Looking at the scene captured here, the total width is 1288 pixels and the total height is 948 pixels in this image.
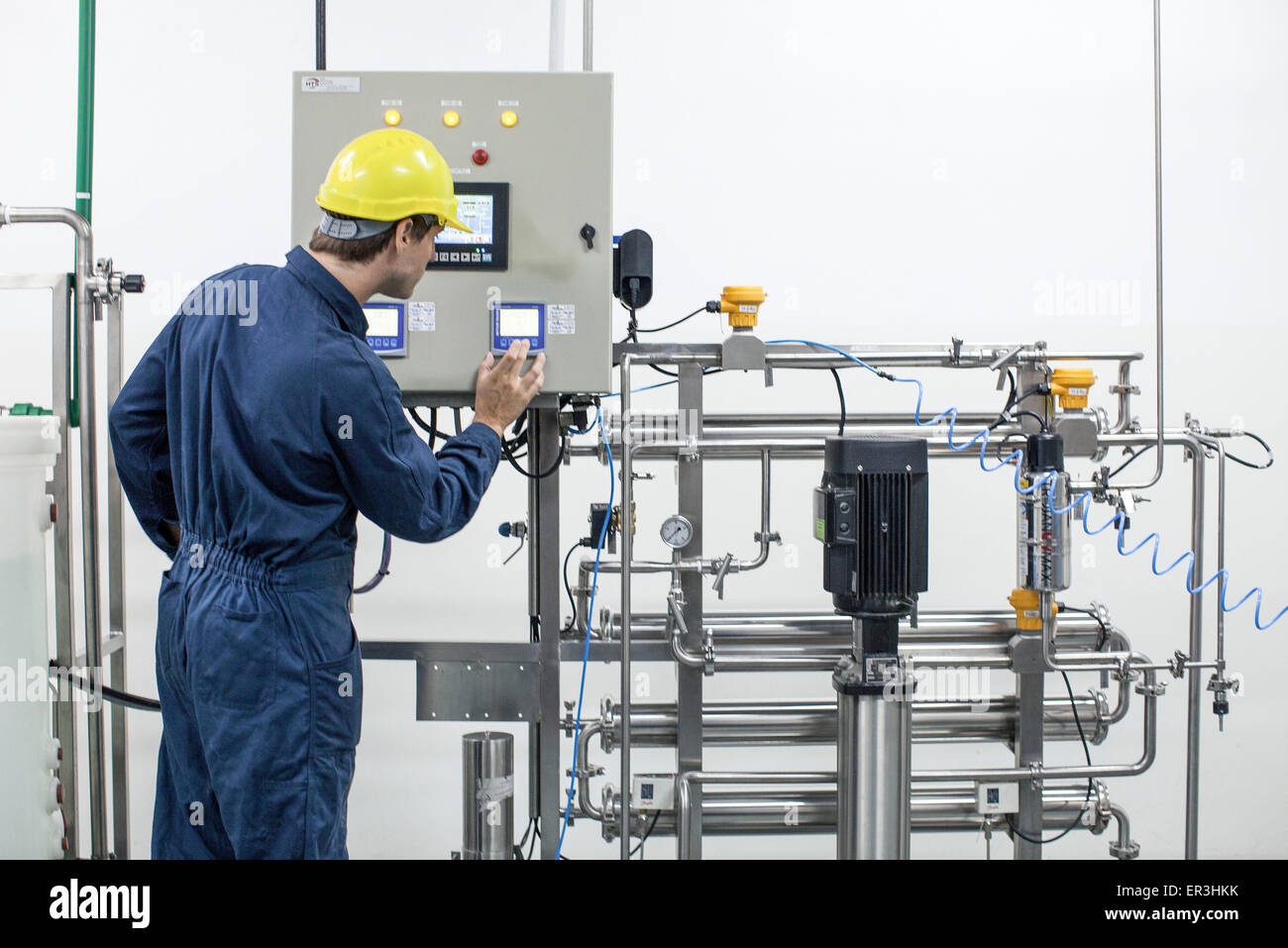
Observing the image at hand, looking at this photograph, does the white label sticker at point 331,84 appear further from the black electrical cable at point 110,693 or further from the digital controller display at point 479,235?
the black electrical cable at point 110,693

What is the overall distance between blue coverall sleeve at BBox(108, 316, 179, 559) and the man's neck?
0.24 metres

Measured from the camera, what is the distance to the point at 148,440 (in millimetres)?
1450

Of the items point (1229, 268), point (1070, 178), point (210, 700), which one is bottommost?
point (210, 700)

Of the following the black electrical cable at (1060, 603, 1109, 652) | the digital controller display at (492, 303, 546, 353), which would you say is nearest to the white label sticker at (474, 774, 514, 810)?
the digital controller display at (492, 303, 546, 353)

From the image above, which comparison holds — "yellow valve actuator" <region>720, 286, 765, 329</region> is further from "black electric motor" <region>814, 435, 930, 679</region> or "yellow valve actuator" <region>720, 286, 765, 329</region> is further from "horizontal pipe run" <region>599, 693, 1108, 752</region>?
"horizontal pipe run" <region>599, 693, 1108, 752</region>

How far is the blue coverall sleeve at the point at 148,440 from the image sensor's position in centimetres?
141

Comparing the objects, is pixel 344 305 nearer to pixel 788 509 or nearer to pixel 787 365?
pixel 787 365

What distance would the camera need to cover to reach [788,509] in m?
2.46

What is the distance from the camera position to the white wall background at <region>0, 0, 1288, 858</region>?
2.38 m

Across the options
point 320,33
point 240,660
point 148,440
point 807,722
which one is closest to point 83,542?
point 148,440

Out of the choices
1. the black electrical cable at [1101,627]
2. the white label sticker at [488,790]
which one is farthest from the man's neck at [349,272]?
the black electrical cable at [1101,627]

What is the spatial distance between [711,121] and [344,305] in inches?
53.4

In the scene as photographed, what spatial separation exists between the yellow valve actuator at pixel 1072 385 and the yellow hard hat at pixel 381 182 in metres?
1.12
